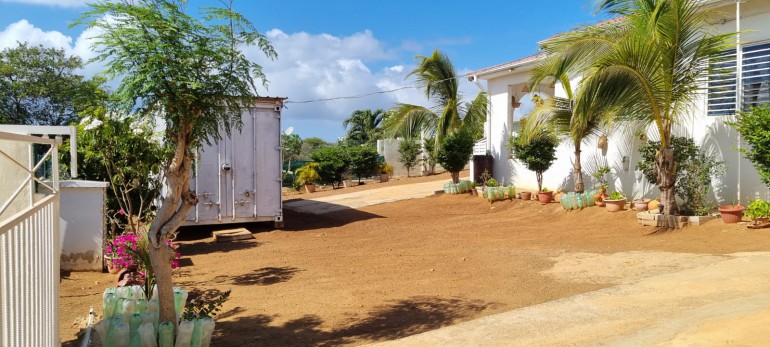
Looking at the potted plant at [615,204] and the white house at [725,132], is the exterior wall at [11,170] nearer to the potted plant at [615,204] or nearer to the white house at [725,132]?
the white house at [725,132]

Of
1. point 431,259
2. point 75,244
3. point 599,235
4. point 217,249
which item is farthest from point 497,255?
point 75,244

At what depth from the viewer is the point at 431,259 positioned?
852 centimetres

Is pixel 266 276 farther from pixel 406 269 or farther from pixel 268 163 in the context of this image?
pixel 268 163

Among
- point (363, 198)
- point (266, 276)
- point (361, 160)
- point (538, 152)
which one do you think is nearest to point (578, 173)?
point (538, 152)

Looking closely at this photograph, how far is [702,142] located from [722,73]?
5.22ft

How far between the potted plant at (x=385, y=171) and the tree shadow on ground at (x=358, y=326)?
20.5m

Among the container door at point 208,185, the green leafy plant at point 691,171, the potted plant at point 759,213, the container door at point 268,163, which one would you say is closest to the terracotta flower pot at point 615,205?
the green leafy plant at point 691,171

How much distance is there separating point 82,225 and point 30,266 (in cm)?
586

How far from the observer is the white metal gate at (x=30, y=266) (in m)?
2.46

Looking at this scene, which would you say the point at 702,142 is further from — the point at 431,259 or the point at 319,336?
the point at 319,336

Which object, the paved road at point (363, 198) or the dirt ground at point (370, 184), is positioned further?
the dirt ground at point (370, 184)

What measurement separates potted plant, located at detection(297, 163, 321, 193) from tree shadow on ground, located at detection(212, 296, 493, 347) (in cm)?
1945

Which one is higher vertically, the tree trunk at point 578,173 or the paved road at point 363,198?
the tree trunk at point 578,173

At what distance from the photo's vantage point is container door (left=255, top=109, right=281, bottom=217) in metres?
12.3
